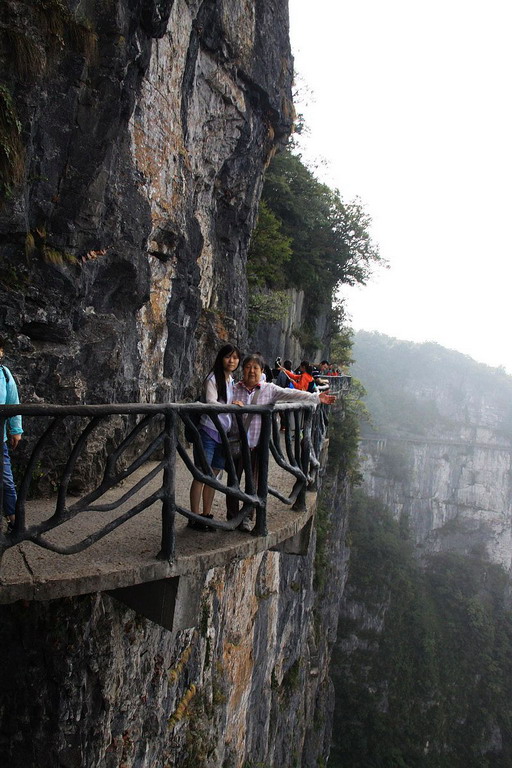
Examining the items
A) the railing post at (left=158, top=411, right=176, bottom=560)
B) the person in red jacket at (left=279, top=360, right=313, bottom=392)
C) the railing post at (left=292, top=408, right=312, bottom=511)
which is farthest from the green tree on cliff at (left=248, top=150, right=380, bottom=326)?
the railing post at (left=158, top=411, right=176, bottom=560)

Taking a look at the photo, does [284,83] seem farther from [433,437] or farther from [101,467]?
[433,437]

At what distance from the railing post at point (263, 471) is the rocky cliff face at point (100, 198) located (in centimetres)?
206

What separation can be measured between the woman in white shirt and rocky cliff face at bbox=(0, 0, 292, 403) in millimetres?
1600

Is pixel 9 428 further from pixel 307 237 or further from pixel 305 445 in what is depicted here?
pixel 307 237

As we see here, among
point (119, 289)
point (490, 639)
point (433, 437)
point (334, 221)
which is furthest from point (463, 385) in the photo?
point (119, 289)

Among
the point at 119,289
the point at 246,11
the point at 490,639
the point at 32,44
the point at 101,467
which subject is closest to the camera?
the point at 32,44

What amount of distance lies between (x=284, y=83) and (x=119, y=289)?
9246 millimetres

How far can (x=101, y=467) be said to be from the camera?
4.68 m

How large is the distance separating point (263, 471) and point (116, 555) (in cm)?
103

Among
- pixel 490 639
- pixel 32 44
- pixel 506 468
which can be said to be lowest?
pixel 490 639

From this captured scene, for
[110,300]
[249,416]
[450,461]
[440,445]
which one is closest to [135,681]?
[249,416]

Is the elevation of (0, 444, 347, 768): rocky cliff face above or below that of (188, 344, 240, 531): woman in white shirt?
below

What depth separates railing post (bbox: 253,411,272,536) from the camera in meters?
3.25

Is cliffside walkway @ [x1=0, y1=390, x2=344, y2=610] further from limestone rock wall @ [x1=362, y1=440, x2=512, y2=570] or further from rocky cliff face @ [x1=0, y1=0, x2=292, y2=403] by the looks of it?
limestone rock wall @ [x1=362, y1=440, x2=512, y2=570]
